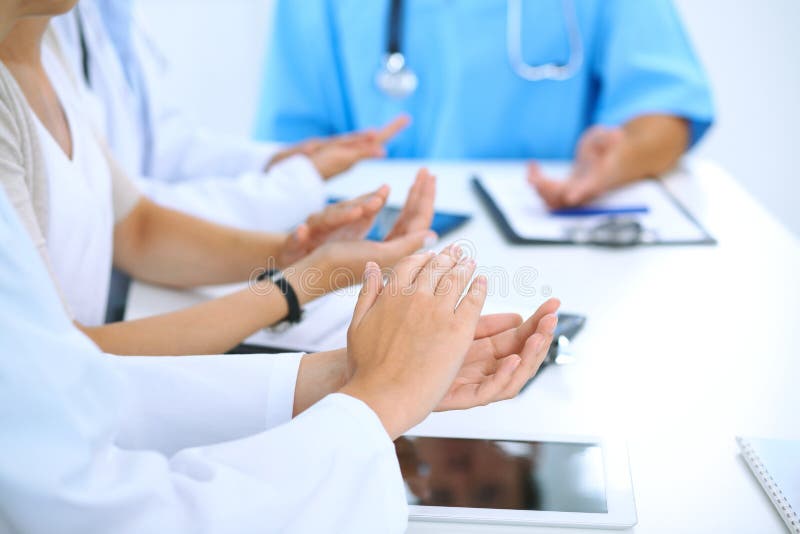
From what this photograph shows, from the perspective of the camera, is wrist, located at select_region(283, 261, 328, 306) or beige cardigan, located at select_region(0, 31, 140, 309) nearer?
beige cardigan, located at select_region(0, 31, 140, 309)

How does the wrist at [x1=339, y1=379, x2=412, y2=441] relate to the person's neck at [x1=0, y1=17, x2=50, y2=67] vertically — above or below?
below

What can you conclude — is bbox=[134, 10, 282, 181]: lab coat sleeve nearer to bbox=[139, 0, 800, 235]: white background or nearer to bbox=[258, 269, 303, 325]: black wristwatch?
bbox=[258, 269, 303, 325]: black wristwatch

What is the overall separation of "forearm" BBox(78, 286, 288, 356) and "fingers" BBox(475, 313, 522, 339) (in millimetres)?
224

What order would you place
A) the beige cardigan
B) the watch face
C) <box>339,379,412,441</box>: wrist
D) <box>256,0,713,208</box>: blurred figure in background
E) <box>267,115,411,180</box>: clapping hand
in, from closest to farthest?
<box>339,379,412,441</box>: wrist, the beige cardigan, the watch face, <box>267,115,411,180</box>: clapping hand, <box>256,0,713,208</box>: blurred figure in background

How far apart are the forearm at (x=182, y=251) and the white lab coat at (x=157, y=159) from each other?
4.2 inches

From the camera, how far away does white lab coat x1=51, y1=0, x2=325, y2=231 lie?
41.1 inches

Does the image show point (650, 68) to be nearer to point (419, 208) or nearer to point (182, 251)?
point (419, 208)

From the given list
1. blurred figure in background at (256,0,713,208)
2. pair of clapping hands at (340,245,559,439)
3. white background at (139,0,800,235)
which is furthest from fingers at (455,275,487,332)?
white background at (139,0,800,235)

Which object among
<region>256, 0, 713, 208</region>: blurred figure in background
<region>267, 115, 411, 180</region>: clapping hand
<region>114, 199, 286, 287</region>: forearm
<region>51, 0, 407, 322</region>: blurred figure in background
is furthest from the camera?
<region>256, 0, 713, 208</region>: blurred figure in background

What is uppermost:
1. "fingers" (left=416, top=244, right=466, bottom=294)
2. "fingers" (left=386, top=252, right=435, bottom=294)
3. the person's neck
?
the person's neck

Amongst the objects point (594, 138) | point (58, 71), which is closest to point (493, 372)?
point (58, 71)

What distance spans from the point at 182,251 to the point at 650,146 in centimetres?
77

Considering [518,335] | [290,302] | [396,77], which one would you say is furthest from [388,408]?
[396,77]

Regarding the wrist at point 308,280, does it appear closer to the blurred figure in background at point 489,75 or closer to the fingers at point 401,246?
the fingers at point 401,246
